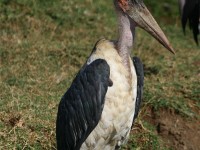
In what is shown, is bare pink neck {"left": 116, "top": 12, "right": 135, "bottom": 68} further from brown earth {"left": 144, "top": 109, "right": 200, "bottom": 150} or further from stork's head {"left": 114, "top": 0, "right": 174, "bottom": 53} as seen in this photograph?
brown earth {"left": 144, "top": 109, "right": 200, "bottom": 150}

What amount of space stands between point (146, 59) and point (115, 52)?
310 cm

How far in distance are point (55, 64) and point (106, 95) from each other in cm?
264

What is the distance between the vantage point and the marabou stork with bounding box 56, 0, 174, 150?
342 centimetres

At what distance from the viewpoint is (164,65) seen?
6.31 m

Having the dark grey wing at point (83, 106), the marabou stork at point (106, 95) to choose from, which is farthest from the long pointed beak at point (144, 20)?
the dark grey wing at point (83, 106)

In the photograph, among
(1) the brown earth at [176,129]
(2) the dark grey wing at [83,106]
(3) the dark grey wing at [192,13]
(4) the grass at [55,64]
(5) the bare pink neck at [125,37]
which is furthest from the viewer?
(3) the dark grey wing at [192,13]

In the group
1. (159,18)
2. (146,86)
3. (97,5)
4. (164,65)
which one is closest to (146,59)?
(164,65)

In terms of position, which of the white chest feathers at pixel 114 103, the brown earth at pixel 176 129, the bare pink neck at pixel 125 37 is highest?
the bare pink neck at pixel 125 37

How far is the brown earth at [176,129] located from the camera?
482 centimetres

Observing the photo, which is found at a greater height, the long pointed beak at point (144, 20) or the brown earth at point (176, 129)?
the long pointed beak at point (144, 20)

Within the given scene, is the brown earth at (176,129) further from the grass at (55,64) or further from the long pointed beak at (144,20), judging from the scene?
the long pointed beak at (144,20)

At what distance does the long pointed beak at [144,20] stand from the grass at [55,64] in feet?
3.99

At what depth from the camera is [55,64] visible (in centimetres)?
602

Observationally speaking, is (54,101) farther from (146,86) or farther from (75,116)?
(75,116)
